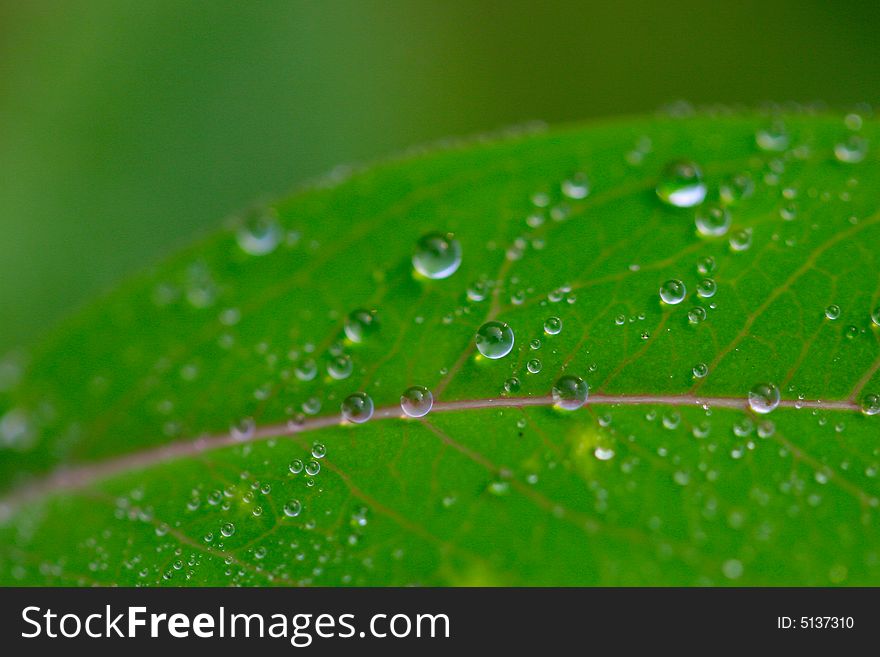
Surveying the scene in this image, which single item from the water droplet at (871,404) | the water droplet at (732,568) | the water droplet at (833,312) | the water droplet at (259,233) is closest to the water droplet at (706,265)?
the water droplet at (833,312)

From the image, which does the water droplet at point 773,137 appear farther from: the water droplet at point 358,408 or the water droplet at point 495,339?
the water droplet at point 358,408

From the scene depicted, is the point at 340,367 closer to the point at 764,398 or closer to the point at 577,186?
the point at 577,186

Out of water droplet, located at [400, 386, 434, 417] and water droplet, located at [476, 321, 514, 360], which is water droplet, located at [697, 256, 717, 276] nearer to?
water droplet, located at [476, 321, 514, 360]

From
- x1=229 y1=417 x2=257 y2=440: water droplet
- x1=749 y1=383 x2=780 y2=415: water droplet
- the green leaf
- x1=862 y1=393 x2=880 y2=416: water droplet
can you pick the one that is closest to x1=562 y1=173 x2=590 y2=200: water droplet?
the green leaf

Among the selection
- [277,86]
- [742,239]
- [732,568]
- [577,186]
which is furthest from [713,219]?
[277,86]

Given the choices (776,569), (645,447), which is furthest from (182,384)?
(776,569)

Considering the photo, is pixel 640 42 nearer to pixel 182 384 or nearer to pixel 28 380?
pixel 182 384
